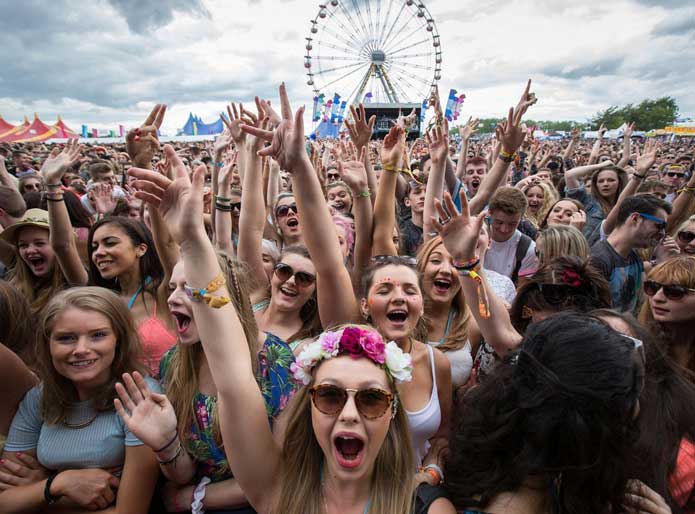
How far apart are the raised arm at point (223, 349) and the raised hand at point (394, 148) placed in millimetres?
1903

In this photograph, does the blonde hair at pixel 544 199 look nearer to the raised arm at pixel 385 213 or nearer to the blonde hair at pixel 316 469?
the raised arm at pixel 385 213

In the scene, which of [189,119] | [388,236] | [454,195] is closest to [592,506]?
[388,236]

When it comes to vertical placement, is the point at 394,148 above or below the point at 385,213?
above

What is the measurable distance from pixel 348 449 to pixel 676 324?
6.97 ft

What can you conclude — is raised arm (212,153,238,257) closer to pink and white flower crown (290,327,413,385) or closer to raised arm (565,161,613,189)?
pink and white flower crown (290,327,413,385)

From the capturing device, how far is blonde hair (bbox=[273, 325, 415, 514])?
1.42 m

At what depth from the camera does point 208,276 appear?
147 cm

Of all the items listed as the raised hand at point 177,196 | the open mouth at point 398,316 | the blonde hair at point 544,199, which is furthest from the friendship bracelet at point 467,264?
the blonde hair at point 544,199

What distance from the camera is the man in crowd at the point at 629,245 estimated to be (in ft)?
10.7

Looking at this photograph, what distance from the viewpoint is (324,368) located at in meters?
1.55

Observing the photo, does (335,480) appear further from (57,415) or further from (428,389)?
(57,415)

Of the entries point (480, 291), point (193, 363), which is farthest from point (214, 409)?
point (480, 291)

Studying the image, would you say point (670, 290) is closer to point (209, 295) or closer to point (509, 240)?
point (509, 240)

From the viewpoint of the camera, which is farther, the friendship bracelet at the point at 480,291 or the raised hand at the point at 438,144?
the raised hand at the point at 438,144
